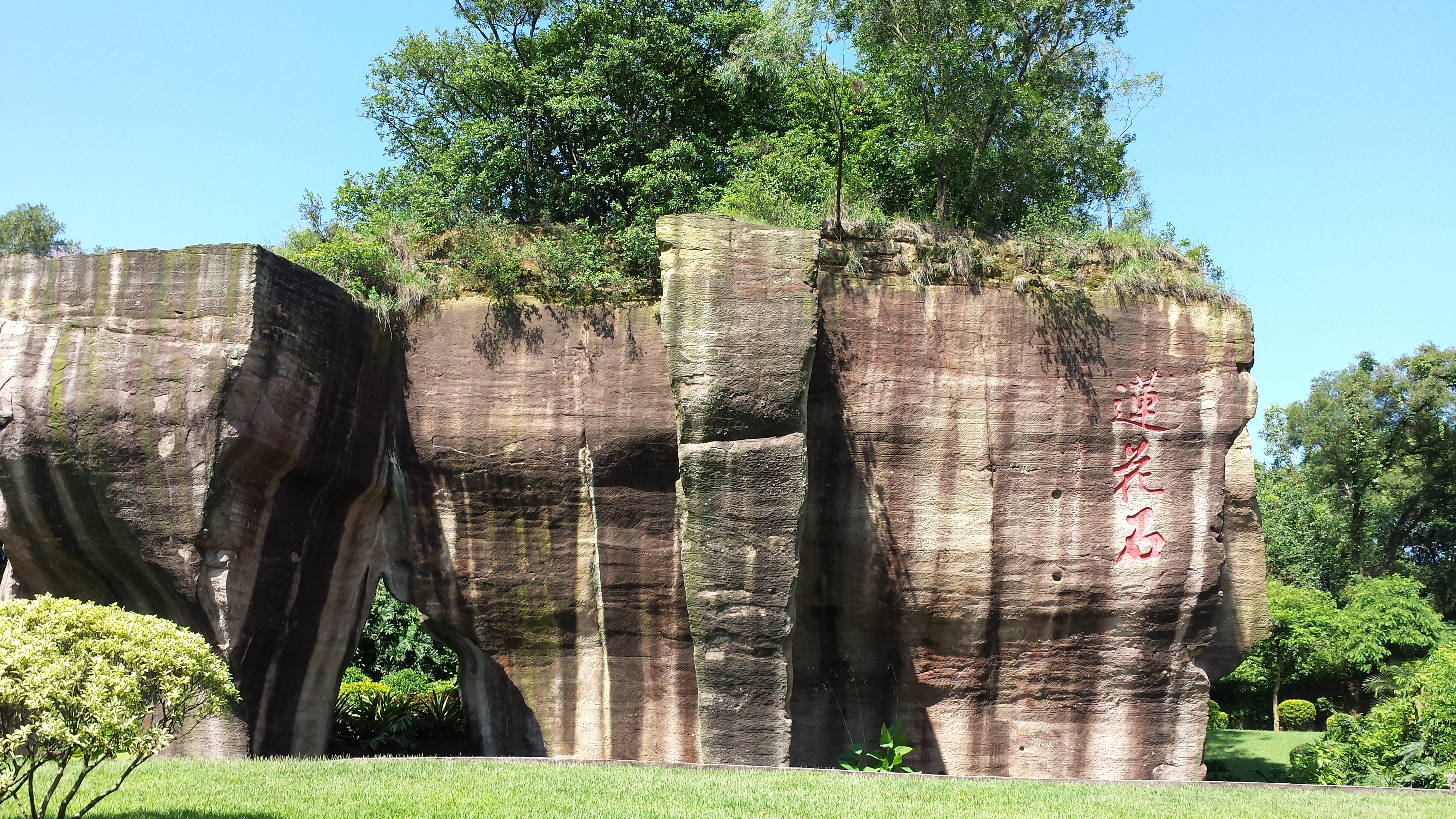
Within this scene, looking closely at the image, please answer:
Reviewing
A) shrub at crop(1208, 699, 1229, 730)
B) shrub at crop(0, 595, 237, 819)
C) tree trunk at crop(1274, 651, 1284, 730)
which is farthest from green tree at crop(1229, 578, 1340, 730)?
shrub at crop(0, 595, 237, 819)

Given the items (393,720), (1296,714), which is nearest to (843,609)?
(393,720)

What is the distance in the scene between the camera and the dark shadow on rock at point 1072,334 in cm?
1004

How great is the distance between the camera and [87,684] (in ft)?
16.8

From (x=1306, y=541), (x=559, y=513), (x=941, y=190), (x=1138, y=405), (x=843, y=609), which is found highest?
(x=941, y=190)

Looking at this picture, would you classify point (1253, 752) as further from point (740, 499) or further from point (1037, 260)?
point (740, 499)

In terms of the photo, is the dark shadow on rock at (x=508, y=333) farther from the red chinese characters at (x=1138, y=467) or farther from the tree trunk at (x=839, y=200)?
the red chinese characters at (x=1138, y=467)

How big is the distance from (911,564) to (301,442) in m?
5.60

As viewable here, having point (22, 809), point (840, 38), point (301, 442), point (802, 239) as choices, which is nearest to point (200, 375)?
point (301, 442)

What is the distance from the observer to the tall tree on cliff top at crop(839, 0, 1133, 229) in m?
11.4

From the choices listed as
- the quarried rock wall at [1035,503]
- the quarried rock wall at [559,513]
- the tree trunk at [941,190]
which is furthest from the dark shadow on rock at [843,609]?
the tree trunk at [941,190]

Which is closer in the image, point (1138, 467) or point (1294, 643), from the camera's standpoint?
point (1138, 467)

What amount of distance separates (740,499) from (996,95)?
5.42 meters

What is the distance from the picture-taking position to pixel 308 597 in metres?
10.0

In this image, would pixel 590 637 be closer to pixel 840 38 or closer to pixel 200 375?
pixel 200 375
